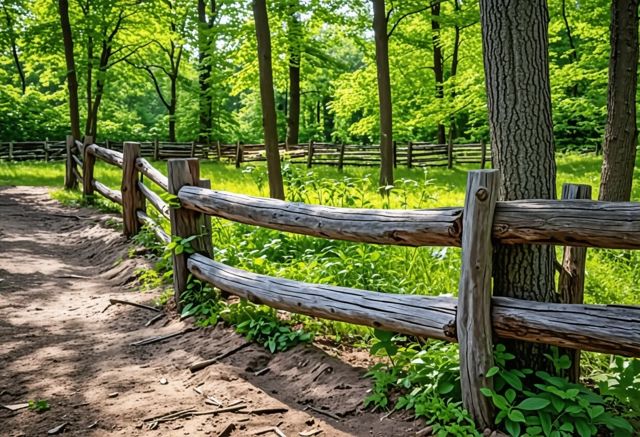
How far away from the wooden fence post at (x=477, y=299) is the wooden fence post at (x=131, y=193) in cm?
565

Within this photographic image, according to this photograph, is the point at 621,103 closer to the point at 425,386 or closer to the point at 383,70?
the point at 425,386

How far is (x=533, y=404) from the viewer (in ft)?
8.75

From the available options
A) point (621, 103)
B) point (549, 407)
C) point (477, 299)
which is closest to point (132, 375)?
point (477, 299)

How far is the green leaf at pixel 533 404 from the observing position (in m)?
2.65

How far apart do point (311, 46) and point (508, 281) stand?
17.6 meters

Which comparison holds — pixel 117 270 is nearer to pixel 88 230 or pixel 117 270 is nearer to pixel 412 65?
pixel 88 230

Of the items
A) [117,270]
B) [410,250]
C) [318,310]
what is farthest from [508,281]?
[117,270]

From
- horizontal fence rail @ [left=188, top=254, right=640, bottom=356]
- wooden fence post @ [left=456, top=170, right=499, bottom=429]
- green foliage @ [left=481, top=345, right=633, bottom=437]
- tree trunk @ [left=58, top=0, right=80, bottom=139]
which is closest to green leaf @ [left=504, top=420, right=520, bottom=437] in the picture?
green foliage @ [left=481, top=345, right=633, bottom=437]

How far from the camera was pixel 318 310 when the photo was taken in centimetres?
361

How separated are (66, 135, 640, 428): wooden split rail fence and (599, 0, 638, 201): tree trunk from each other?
3.36 meters

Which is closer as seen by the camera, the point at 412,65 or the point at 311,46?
the point at 311,46

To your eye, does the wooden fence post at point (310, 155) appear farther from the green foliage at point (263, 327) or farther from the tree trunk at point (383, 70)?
the green foliage at point (263, 327)

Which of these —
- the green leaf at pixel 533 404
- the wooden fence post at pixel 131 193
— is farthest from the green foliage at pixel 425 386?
the wooden fence post at pixel 131 193

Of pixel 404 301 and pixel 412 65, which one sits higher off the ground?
pixel 412 65
